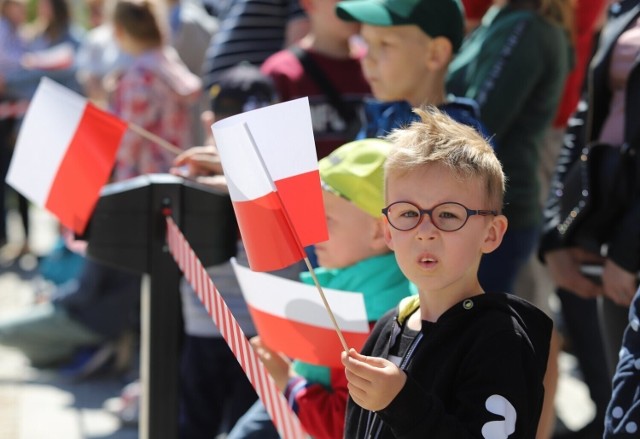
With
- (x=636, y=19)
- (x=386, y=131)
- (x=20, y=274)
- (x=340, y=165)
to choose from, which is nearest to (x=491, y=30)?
(x=636, y=19)

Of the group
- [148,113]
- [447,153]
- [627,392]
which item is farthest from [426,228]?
[148,113]

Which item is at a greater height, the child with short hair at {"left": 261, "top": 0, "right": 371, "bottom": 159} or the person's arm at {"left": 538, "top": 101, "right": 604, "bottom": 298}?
the child with short hair at {"left": 261, "top": 0, "right": 371, "bottom": 159}

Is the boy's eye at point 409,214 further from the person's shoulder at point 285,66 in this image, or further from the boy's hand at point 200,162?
the person's shoulder at point 285,66

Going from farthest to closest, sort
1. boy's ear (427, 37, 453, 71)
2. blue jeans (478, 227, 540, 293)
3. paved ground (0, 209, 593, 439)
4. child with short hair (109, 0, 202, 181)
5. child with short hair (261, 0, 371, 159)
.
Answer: child with short hair (109, 0, 202, 181) → paved ground (0, 209, 593, 439) → child with short hair (261, 0, 371, 159) → blue jeans (478, 227, 540, 293) → boy's ear (427, 37, 453, 71)

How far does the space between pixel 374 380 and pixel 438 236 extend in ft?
1.13

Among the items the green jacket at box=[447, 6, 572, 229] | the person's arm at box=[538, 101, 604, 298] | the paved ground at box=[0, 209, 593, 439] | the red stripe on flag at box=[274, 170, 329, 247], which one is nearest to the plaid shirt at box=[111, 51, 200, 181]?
the paved ground at box=[0, 209, 593, 439]

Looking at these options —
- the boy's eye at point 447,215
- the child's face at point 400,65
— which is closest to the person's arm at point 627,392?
the boy's eye at point 447,215

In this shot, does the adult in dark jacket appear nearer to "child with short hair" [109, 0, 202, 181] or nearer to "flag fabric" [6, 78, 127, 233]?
"flag fabric" [6, 78, 127, 233]

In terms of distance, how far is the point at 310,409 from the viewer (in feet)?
9.28

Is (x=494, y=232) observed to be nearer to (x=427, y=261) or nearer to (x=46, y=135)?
(x=427, y=261)

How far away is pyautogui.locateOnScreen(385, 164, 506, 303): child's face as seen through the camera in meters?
2.17

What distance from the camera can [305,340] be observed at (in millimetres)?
2854

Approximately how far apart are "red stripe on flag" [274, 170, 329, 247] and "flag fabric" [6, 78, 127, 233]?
1073 mm

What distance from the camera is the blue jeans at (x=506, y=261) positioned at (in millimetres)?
3881
